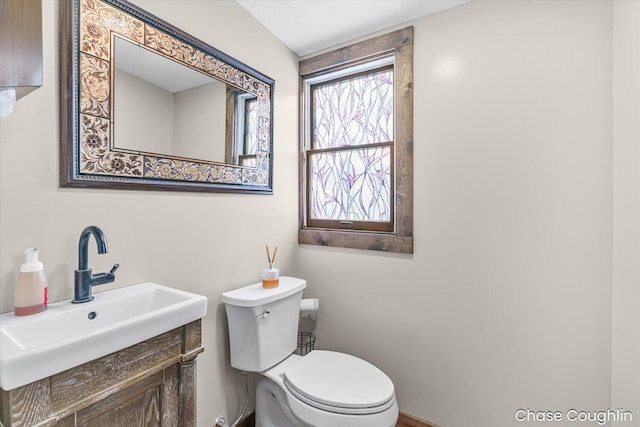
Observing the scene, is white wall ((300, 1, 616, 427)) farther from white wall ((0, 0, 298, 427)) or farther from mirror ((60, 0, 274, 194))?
mirror ((60, 0, 274, 194))

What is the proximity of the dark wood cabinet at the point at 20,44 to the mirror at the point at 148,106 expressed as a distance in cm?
29

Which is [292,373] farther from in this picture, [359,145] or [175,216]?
[359,145]

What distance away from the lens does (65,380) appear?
68 centimetres

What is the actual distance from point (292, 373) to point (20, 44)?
1436 mm

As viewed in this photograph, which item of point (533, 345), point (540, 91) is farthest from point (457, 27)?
point (533, 345)

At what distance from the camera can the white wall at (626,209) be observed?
103cm

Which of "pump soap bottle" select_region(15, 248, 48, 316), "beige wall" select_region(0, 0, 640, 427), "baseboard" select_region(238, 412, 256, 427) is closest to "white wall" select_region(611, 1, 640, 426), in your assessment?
"beige wall" select_region(0, 0, 640, 427)

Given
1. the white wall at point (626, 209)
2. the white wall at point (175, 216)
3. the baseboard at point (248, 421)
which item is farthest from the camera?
the baseboard at point (248, 421)

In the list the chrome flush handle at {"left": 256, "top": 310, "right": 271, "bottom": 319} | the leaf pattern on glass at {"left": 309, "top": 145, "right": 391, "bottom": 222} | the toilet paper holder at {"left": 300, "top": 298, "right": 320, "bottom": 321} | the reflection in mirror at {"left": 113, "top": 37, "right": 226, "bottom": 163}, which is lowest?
the toilet paper holder at {"left": 300, "top": 298, "right": 320, "bottom": 321}

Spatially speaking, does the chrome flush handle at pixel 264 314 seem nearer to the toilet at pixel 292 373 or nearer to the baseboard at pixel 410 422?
the toilet at pixel 292 373

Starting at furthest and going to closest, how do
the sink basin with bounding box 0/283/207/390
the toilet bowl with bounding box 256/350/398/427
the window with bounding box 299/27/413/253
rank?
the window with bounding box 299/27/413/253 < the toilet bowl with bounding box 256/350/398/427 < the sink basin with bounding box 0/283/207/390

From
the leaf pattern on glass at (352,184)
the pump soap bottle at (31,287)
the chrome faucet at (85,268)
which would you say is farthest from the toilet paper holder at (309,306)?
the pump soap bottle at (31,287)

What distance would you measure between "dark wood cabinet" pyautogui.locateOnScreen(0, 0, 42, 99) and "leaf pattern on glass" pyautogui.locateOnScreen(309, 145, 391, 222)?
58.4 inches

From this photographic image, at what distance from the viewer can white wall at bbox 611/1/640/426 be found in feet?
3.37
